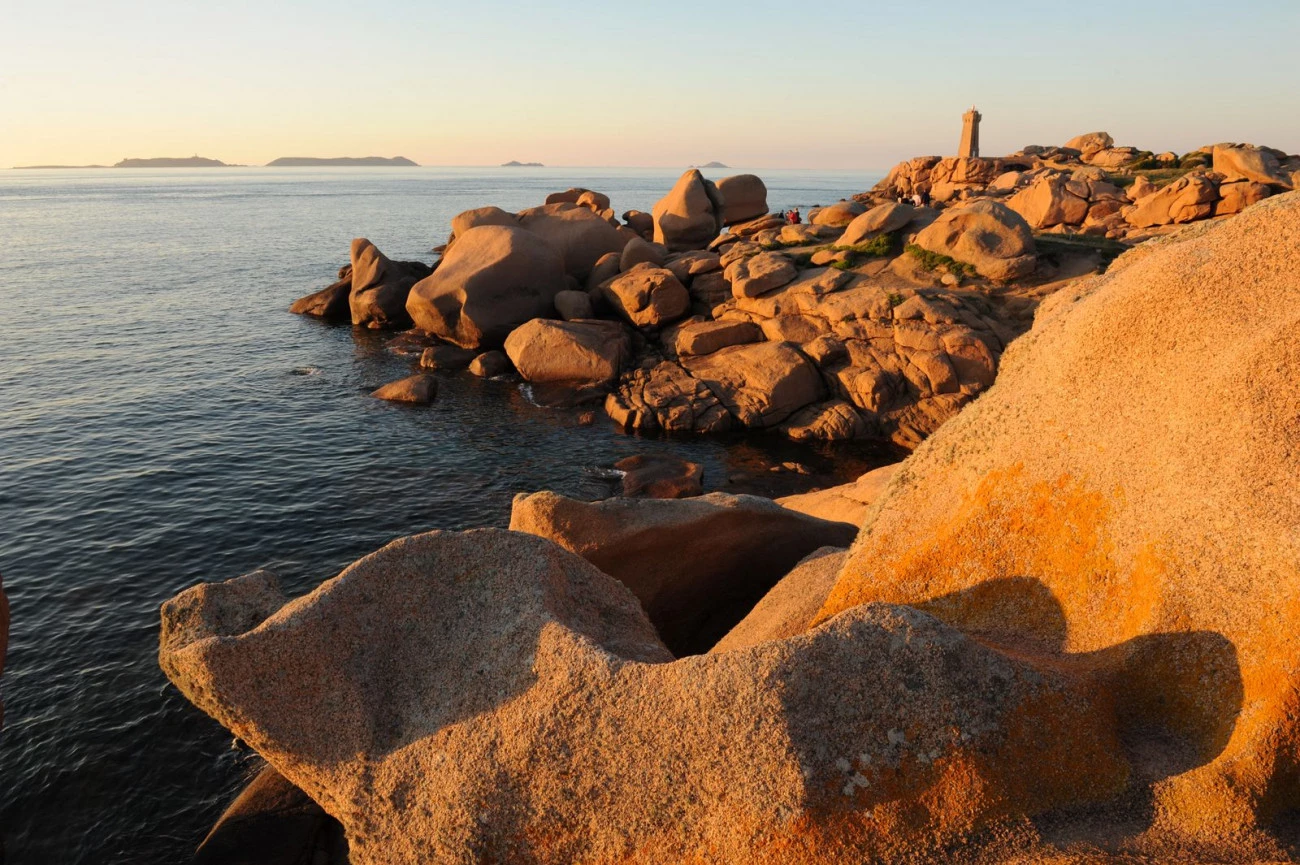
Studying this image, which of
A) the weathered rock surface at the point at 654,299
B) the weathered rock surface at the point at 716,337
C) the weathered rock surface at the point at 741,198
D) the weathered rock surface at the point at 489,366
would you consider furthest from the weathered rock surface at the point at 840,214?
the weathered rock surface at the point at 489,366

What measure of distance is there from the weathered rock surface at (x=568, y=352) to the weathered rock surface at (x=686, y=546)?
20.6m

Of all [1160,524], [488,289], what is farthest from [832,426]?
[1160,524]

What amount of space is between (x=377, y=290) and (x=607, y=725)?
151 feet

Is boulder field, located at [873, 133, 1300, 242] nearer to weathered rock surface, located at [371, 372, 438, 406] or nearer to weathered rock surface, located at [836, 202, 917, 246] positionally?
weathered rock surface, located at [836, 202, 917, 246]

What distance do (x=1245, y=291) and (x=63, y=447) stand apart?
36218 millimetres

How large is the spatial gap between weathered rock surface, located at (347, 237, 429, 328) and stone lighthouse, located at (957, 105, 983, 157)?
2460 inches

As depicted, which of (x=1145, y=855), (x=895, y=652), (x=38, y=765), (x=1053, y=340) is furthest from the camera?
(x=38, y=765)

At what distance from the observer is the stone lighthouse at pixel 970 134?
84.7 metres

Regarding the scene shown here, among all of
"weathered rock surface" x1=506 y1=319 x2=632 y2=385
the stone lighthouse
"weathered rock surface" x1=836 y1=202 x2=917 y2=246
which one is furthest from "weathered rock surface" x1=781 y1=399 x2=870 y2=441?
the stone lighthouse

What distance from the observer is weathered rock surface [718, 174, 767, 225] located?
5981 cm

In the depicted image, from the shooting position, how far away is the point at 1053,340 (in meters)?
11.5

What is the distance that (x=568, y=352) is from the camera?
125 feet

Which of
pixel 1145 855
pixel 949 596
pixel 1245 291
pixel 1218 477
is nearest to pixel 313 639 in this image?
pixel 949 596

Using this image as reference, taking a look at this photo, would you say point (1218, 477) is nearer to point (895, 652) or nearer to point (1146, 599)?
point (1146, 599)
